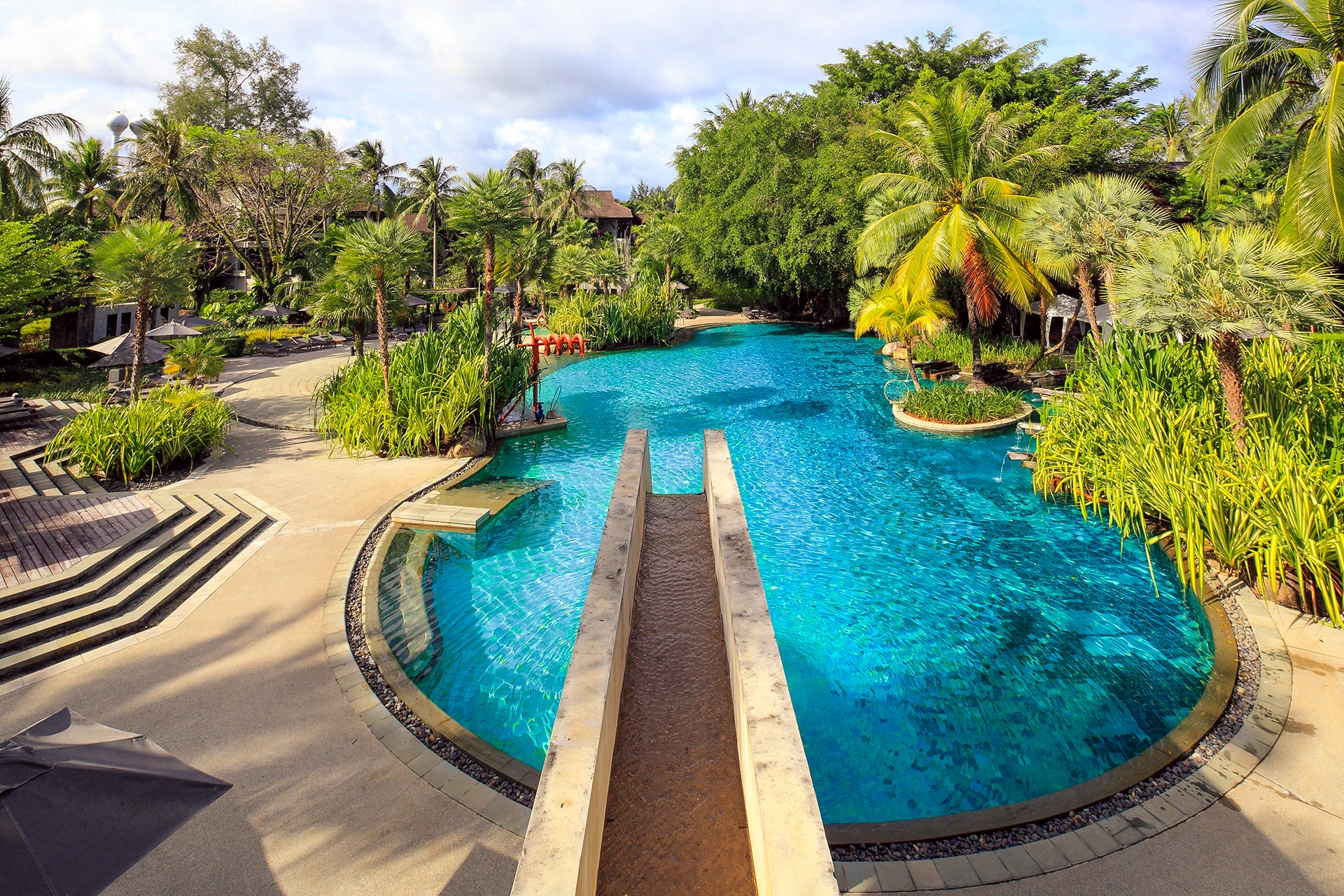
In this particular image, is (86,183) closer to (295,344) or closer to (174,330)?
(295,344)

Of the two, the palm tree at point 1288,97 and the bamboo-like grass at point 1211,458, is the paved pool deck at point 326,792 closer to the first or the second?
the bamboo-like grass at point 1211,458

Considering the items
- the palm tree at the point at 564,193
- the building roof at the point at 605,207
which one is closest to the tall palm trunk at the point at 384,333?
the palm tree at the point at 564,193

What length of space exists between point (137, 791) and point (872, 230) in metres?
19.4

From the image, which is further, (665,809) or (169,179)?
(169,179)

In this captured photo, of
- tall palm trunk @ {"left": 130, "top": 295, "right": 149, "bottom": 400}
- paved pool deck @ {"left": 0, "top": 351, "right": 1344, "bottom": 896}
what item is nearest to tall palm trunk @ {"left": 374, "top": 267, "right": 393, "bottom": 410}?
tall palm trunk @ {"left": 130, "top": 295, "right": 149, "bottom": 400}

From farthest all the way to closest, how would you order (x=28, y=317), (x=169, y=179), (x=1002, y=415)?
(x=169, y=179) < (x=28, y=317) < (x=1002, y=415)

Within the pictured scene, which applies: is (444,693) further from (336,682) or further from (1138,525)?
(1138,525)

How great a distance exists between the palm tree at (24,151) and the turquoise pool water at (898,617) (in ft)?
55.7

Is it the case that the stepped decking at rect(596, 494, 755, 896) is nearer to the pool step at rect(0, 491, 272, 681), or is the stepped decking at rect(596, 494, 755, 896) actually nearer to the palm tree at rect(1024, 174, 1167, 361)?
the pool step at rect(0, 491, 272, 681)

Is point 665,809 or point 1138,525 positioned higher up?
point 1138,525

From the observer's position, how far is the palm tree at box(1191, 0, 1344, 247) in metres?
10.9

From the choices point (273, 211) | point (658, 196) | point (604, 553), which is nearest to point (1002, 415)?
point (604, 553)

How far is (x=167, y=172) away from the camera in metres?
26.8

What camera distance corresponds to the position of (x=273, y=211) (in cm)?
3306
